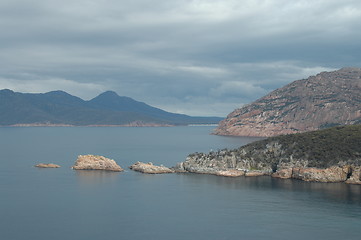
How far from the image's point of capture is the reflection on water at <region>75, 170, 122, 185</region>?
13675 centimetres

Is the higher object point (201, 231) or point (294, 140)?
point (294, 140)

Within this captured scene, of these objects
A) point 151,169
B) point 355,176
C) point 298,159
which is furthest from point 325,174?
point 151,169

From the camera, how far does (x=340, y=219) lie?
92188mm

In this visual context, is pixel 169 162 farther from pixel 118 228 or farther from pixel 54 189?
pixel 118 228

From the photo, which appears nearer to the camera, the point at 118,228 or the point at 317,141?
the point at 118,228

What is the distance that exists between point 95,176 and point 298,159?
206 feet

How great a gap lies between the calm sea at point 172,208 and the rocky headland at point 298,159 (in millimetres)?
6793

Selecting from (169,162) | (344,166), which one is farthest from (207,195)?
(169,162)

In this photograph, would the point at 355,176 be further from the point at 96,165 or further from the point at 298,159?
the point at 96,165

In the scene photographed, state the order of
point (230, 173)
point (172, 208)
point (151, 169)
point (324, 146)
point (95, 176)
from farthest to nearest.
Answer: point (151, 169), point (230, 173), point (324, 146), point (95, 176), point (172, 208)

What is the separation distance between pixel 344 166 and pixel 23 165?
112260mm

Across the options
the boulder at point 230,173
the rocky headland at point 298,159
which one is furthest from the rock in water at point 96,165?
the boulder at point 230,173

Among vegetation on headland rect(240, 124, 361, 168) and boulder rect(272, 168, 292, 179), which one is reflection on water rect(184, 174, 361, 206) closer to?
boulder rect(272, 168, 292, 179)

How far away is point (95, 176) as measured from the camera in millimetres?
145625
